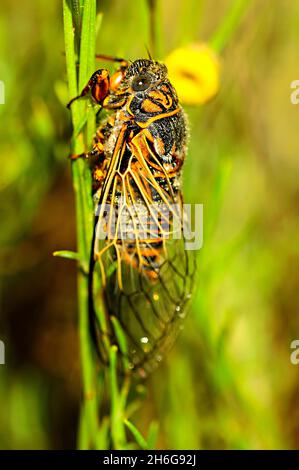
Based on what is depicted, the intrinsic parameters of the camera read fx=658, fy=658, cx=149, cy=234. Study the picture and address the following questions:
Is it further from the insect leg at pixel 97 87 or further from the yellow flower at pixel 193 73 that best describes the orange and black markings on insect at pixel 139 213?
the yellow flower at pixel 193 73

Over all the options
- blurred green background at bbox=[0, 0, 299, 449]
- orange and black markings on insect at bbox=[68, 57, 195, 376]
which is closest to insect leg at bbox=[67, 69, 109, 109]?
orange and black markings on insect at bbox=[68, 57, 195, 376]

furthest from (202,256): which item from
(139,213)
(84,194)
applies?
(84,194)

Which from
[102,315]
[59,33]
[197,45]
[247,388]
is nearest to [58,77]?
[59,33]

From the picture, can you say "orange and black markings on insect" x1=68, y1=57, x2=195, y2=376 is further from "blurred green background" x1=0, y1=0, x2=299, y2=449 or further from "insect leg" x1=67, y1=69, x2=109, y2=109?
"blurred green background" x1=0, y1=0, x2=299, y2=449

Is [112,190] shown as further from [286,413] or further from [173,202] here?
[286,413]

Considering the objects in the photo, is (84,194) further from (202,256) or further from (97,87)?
(202,256)
